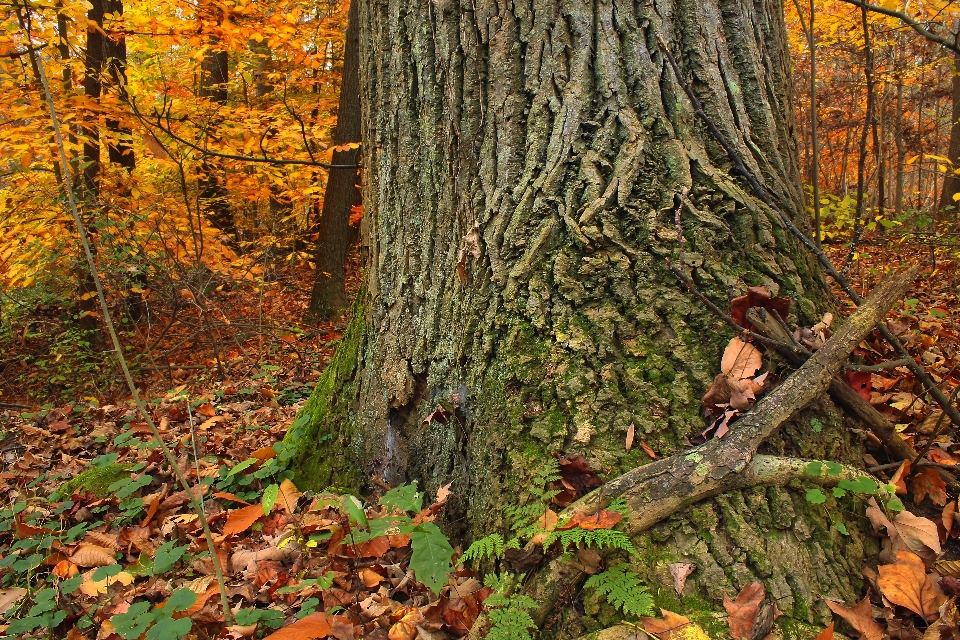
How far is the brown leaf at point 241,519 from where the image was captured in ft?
7.72

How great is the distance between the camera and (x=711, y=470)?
5.34 ft

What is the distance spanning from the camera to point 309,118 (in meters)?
9.95

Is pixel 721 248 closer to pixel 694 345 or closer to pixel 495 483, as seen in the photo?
pixel 694 345

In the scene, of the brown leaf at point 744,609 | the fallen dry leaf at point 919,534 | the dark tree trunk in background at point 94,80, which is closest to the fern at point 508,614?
the brown leaf at point 744,609

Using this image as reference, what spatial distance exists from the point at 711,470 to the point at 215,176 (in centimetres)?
920

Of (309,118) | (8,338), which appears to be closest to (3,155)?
(8,338)

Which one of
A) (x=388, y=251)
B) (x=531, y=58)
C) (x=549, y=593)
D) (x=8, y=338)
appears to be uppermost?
(x=531, y=58)

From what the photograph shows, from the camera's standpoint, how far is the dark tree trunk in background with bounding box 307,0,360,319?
750 centimetres

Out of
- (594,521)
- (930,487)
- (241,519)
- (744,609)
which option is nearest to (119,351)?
(241,519)

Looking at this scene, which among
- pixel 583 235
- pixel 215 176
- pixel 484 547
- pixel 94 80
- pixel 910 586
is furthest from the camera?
pixel 215 176

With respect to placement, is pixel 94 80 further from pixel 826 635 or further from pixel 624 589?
pixel 826 635

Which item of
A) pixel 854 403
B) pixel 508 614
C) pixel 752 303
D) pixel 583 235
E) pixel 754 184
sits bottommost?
pixel 508 614

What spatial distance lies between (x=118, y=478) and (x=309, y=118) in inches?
327

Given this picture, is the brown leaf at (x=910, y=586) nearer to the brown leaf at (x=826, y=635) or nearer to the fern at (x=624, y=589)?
the brown leaf at (x=826, y=635)
